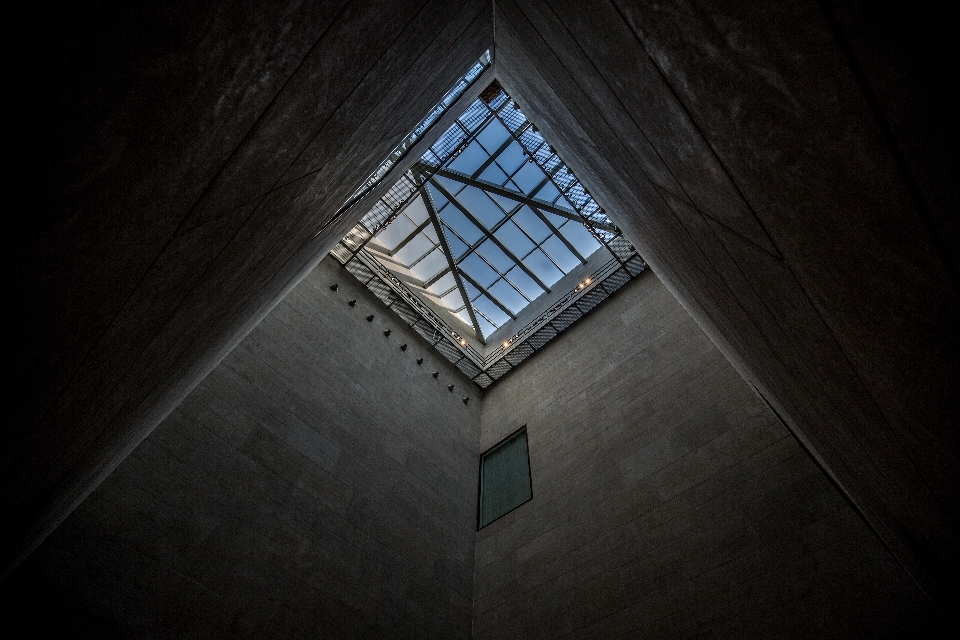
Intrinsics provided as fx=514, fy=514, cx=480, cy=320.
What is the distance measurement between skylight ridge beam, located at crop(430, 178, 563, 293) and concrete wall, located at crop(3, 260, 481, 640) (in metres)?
4.94

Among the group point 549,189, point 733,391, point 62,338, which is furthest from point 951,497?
point 549,189

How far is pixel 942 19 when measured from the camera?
4.42 ft

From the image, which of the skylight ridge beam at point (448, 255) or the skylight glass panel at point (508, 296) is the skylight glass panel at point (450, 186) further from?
the skylight glass panel at point (508, 296)

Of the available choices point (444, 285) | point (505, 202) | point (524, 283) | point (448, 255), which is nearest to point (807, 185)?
point (448, 255)

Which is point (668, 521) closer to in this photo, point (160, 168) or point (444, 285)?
point (160, 168)

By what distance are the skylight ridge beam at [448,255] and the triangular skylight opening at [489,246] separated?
0.04 meters

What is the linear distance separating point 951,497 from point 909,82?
393 centimetres

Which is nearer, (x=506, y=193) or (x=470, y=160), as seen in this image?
(x=506, y=193)

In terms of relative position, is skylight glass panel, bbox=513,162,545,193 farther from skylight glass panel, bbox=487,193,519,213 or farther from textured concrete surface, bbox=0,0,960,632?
textured concrete surface, bbox=0,0,960,632

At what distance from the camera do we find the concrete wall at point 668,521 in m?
8.59

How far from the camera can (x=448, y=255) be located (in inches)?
783

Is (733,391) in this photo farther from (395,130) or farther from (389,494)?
(395,130)

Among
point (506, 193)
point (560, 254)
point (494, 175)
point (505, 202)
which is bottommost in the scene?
point (560, 254)

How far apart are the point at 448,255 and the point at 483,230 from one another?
1.98 m
